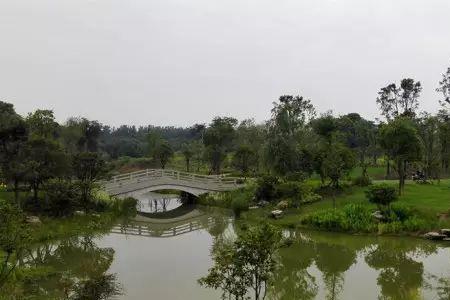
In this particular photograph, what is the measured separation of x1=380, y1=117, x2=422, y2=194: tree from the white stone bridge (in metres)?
12.3

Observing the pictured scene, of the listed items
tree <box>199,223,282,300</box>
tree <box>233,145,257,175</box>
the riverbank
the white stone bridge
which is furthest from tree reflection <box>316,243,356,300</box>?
tree <box>233,145,257,175</box>

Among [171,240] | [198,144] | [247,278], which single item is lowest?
[171,240]

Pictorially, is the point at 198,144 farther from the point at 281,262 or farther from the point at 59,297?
the point at 59,297

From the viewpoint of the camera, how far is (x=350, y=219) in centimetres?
2573

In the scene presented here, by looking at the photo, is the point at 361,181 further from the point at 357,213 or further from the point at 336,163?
the point at 357,213

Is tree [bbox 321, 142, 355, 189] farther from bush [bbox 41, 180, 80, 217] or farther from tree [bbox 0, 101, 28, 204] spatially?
tree [bbox 0, 101, 28, 204]

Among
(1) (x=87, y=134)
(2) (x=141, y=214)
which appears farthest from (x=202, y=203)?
(1) (x=87, y=134)

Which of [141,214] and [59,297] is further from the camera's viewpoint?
[141,214]

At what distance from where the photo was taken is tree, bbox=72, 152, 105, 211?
28.7 m

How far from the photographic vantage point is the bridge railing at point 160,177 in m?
34.4

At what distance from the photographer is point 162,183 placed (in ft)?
119

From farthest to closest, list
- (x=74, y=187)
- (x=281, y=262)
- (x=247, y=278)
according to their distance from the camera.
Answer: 1. (x=74, y=187)
2. (x=281, y=262)
3. (x=247, y=278)

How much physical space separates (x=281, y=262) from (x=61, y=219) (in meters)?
13.0

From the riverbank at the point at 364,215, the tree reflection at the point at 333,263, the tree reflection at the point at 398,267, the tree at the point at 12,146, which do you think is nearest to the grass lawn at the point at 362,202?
the riverbank at the point at 364,215
